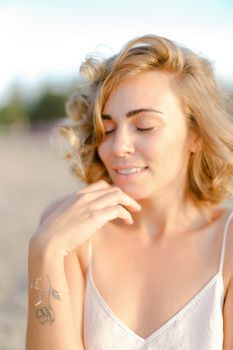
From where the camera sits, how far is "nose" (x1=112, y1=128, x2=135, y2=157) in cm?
290

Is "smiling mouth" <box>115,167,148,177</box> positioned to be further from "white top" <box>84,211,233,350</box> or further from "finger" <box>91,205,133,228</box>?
"white top" <box>84,211,233,350</box>

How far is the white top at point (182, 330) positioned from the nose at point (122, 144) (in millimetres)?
642

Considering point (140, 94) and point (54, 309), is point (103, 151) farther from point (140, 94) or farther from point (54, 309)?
point (54, 309)

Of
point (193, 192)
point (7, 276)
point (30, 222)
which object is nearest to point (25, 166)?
point (30, 222)

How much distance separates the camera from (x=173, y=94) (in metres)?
3.01

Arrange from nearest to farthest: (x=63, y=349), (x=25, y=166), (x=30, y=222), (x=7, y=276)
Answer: (x=63, y=349) < (x=7, y=276) < (x=30, y=222) < (x=25, y=166)

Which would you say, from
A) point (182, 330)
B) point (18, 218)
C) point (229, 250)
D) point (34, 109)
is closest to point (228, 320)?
point (182, 330)

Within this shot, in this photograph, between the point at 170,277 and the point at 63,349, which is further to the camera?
the point at 170,277

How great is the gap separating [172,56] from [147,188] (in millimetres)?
669

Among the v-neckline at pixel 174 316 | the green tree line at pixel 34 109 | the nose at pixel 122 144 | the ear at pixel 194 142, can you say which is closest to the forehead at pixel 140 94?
the nose at pixel 122 144

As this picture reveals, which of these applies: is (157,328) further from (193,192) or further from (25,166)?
(25,166)

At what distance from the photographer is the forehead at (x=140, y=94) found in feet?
9.58

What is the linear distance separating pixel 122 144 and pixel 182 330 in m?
0.90

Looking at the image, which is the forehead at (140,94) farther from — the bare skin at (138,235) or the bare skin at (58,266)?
the bare skin at (58,266)
